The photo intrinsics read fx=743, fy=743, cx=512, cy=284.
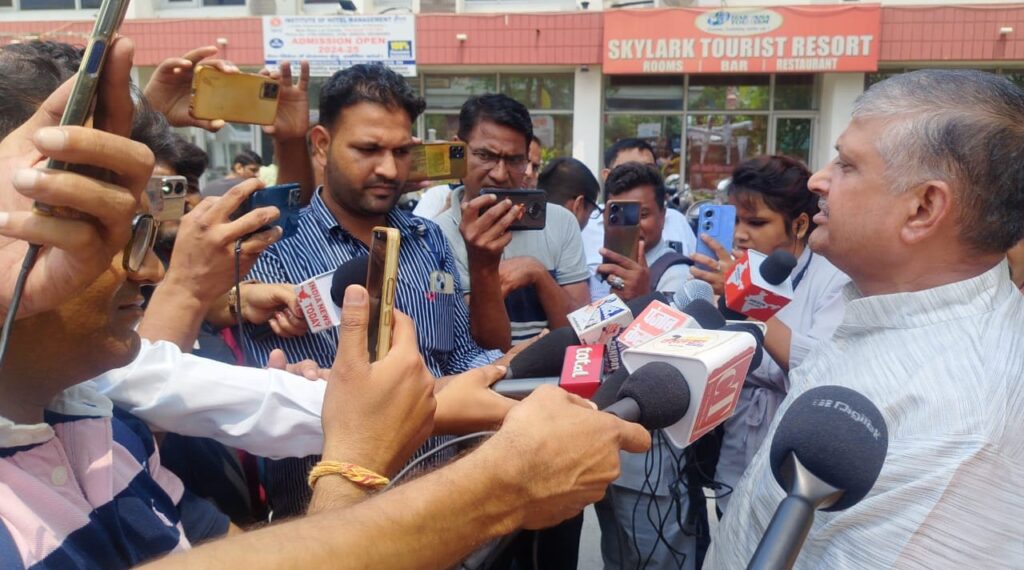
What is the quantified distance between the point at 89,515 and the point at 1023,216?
5.42ft

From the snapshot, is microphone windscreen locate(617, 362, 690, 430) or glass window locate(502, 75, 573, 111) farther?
glass window locate(502, 75, 573, 111)

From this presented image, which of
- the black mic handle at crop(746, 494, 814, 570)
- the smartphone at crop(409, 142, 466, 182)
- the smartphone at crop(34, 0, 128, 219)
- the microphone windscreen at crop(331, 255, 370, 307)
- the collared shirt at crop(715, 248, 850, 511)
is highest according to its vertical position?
the smartphone at crop(34, 0, 128, 219)

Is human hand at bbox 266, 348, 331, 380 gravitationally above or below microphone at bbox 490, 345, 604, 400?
below

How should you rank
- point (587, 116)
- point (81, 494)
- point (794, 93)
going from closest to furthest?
1. point (81, 494)
2. point (794, 93)
3. point (587, 116)

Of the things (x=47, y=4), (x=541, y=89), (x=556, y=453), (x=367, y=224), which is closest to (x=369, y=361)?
(x=556, y=453)

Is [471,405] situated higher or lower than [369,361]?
lower

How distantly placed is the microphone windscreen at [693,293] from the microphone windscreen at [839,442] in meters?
1.22

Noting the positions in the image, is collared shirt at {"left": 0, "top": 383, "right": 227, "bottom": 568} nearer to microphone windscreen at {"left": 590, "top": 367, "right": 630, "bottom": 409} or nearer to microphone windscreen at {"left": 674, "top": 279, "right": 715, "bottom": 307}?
microphone windscreen at {"left": 590, "top": 367, "right": 630, "bottom": 409}

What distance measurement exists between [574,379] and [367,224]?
108 cm

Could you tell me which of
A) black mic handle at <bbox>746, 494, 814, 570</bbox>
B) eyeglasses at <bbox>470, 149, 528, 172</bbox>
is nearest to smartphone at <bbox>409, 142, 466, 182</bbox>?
eyeglasses at <bbox>470, 149, 528, 172</bbox>

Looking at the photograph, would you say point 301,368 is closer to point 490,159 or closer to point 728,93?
point 490,159

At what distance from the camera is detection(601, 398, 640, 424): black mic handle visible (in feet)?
3.73

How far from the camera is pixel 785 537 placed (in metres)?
0.84

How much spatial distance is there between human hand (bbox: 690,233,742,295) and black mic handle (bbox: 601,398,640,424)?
144 cm
